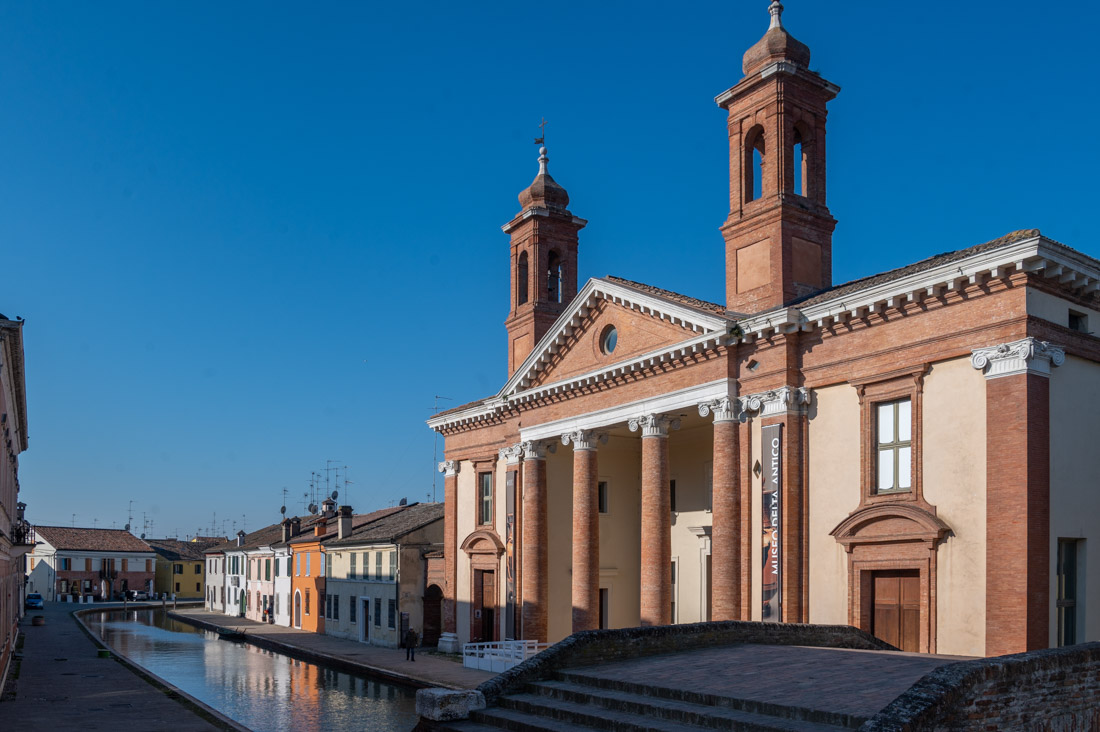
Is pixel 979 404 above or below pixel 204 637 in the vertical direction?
above

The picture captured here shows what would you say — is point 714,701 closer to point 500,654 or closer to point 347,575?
point 500,654

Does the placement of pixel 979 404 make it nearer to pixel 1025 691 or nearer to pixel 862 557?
pixel 862 557

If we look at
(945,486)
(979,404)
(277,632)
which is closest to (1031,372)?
(979,404)

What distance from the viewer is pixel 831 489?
19828 millimetres

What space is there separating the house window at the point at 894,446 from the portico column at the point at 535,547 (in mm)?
12855

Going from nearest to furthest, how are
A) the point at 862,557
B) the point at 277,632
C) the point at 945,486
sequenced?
the point at 945,486
the point at 862,557
the point at 277,632

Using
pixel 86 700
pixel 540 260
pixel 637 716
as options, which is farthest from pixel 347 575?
pixel 637 716

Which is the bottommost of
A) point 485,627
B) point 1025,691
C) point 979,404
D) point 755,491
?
point 485,627


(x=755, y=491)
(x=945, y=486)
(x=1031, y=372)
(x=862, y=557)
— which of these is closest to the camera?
(x=1031, y=372)

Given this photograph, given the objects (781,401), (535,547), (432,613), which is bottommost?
(432,613)

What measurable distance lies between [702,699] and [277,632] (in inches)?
1591

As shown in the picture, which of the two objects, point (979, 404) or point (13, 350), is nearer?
point (979, 404)

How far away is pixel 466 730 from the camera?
11656 mm

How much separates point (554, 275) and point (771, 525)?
50.2 feet
